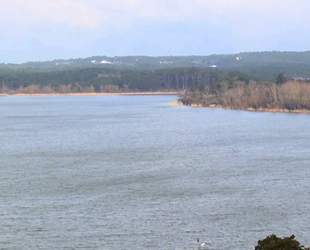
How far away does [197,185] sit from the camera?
19.3 meters

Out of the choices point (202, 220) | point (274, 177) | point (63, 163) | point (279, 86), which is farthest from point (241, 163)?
point (279, 86)

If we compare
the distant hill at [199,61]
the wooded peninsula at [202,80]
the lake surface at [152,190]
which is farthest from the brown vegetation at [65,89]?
the lake surface at [152,190]

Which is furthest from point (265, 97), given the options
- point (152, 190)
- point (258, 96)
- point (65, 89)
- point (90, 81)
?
point (90, 81)

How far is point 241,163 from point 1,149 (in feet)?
36.1

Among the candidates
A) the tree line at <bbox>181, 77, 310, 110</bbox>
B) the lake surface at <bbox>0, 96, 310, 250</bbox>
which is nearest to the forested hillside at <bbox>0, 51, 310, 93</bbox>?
the tree line at <bbox>181, 77, 310, 110</bbox>

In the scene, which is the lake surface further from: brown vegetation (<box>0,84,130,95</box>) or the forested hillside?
brown vegetation (<box>0,84,130,95</box>)

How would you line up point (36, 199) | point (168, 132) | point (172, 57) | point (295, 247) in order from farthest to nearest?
1. point (172, 57)
2. point (168, 132)
3. point (36, 199)
4. point (295, 247)

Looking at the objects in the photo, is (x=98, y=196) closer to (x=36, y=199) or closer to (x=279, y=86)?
(x=36, y=199)

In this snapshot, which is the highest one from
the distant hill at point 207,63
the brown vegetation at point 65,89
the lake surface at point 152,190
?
the distant hill at point 207,63

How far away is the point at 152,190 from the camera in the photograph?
1847cm

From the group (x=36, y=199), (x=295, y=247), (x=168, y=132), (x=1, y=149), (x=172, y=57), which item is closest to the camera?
(x=295, y=247)

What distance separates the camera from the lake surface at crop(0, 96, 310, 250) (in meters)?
14.1

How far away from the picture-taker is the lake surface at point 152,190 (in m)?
14.1

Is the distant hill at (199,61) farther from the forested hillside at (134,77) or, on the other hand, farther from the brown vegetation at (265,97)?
the brown vegetation at (265,97)
